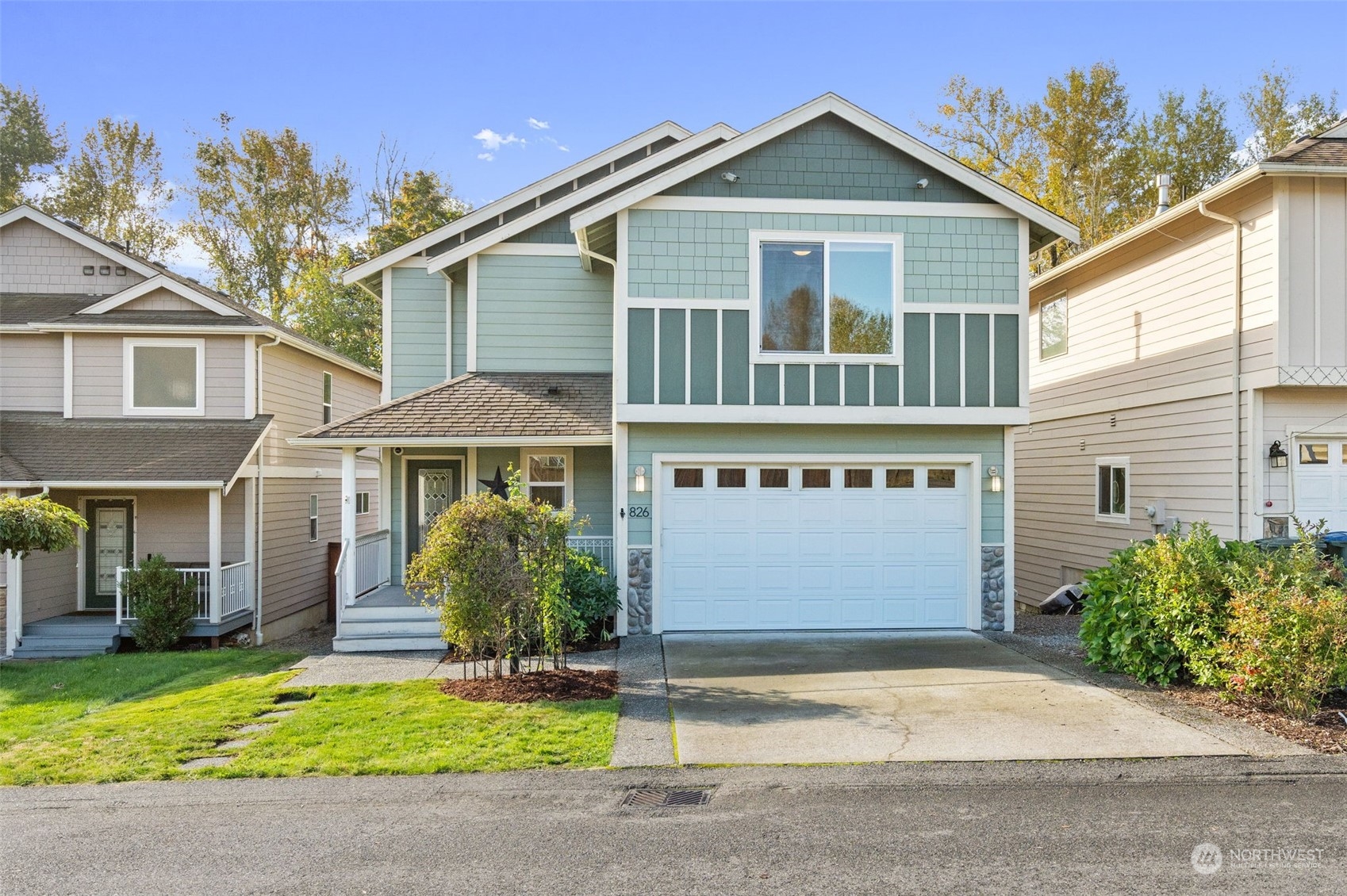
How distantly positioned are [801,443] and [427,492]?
5878 mm

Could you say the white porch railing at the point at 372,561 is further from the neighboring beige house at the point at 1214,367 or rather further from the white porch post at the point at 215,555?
the neighboring beige house at the point at 1214,367

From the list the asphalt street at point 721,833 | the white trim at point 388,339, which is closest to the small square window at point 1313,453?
the asphalt street at point 721,833

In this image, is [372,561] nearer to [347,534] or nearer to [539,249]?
[347,534]

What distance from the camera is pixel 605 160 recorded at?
13922 mm

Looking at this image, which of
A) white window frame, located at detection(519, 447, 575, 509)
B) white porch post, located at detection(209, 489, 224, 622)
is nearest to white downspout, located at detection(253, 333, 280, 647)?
white porch post, located at detection(209, 489, 224, 622)

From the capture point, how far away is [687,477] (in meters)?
10.6

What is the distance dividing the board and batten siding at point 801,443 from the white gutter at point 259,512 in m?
7.26

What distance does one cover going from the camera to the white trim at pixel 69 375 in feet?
45.6

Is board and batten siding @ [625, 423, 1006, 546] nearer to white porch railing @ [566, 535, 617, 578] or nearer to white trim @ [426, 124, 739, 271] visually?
white porch railing @ [566, 535, 617, 578]

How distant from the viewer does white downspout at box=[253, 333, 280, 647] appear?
544 inches

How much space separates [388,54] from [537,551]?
11.6 metres

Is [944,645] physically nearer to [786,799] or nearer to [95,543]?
[786,799]

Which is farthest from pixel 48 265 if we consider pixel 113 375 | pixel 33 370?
pixel 113 375

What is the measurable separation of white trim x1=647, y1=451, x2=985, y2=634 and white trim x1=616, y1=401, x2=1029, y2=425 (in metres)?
0.48
